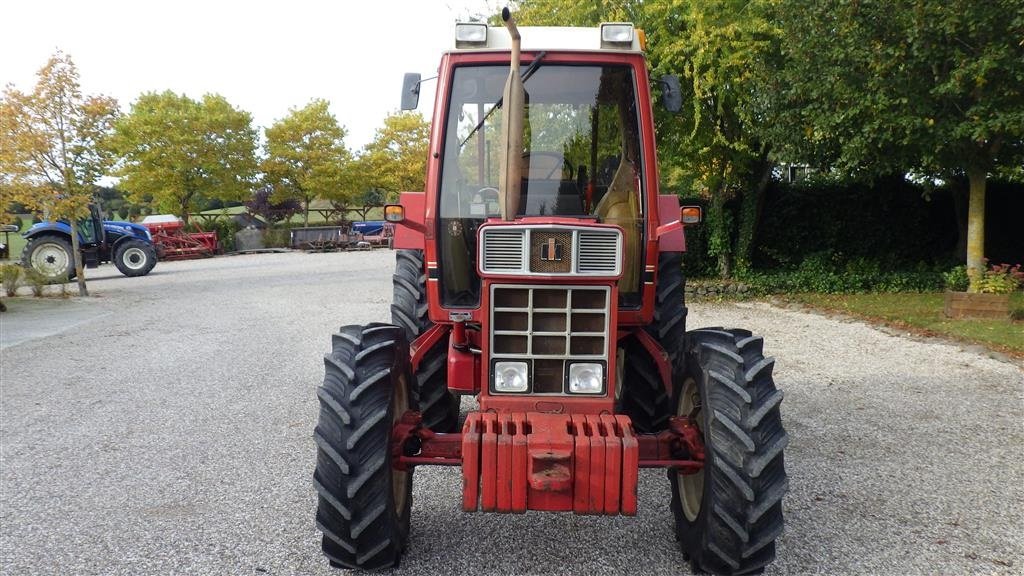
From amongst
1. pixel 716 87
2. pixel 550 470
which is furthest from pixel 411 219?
pixel 716 87

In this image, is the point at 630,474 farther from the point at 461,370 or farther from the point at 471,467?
the point at 461,370

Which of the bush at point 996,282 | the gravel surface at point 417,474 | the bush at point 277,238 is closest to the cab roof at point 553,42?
the gravel surface at point 417,474

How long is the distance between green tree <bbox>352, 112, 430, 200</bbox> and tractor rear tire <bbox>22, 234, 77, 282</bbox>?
850 inches

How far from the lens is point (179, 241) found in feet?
89.9

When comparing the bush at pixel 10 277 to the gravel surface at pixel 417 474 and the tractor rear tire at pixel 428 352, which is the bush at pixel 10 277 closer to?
the gravel surface at pixel 417 474

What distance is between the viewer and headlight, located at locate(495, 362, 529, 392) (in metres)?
3.31

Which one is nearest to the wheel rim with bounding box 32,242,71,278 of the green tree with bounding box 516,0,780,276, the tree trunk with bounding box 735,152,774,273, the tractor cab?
the tractor cab

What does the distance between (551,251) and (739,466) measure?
3.83ft

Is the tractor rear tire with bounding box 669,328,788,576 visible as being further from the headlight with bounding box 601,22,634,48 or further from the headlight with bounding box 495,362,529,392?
the headlight with bounding box 601,22,634,48

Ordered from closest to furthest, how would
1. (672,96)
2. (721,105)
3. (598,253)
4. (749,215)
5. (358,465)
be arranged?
1. (358,465)
2. (598,253)
3. (672,96)
4. (721,105)
5. (749,215)

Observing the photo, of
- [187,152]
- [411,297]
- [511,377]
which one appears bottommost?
[511,377]

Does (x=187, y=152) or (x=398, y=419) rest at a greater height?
(x=187, y=152)

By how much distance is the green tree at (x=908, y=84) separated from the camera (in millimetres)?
8953

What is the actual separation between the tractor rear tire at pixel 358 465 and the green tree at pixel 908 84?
29.2ft
